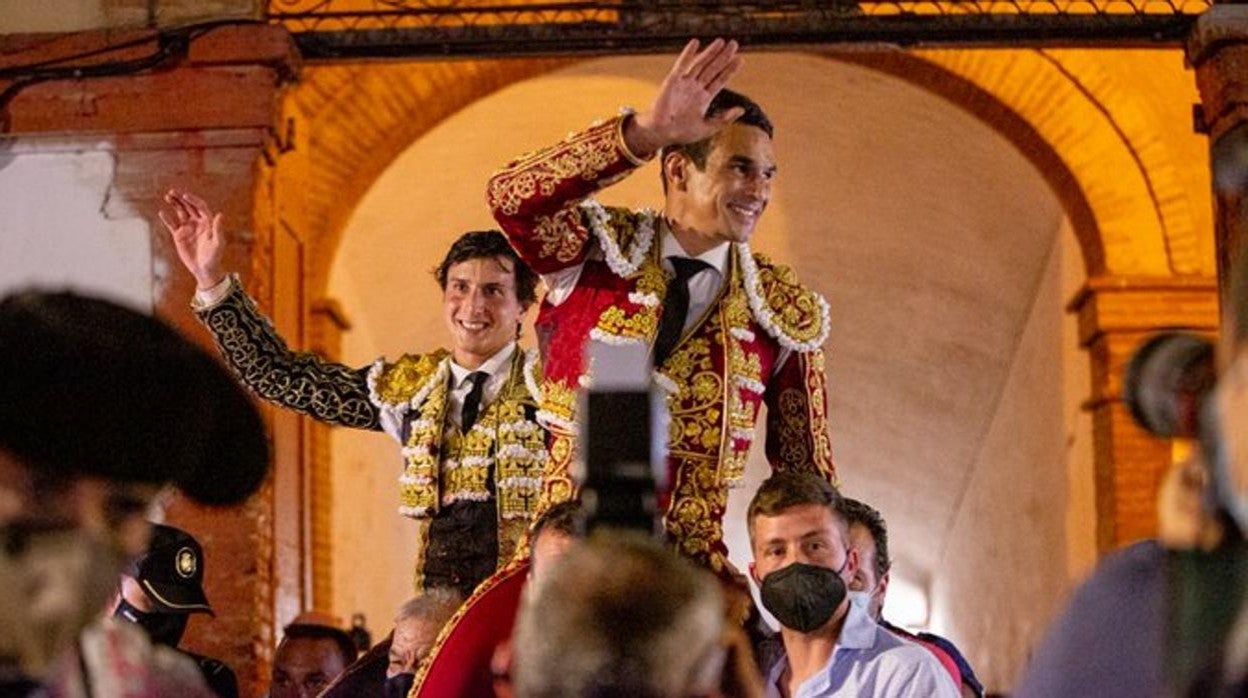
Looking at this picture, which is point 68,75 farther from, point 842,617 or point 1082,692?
point 1082,692

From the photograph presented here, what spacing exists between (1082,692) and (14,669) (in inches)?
34.6

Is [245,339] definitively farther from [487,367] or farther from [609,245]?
[609,245]

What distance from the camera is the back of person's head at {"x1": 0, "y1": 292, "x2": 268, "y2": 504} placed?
1.76 m

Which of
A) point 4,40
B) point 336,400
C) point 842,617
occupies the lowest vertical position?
point 842,617

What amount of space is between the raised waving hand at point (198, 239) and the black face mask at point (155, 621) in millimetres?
796

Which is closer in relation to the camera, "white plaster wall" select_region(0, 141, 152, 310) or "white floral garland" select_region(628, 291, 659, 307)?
"white floral garland" select_region(628, 291, 659, 307)

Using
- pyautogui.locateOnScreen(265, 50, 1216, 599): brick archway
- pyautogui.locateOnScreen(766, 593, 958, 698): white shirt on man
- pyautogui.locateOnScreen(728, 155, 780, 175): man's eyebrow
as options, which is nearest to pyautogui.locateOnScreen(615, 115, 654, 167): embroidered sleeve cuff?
pyautogui.locateOnScreen(728, 155, 780, 175): man's eyebrow

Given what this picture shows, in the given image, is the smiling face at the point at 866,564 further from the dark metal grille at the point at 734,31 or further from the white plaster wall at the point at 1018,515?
the white plaster wall at the point at 1018,515

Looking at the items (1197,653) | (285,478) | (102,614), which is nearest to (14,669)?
(102,614)

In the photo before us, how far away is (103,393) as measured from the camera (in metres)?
1.79

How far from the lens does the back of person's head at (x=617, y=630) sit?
1.77 meters

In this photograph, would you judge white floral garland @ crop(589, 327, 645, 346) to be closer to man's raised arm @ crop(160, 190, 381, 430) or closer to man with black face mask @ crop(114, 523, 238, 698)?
man's raised arm @ crop(160, 190, 381, 430)

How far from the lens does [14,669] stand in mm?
1744

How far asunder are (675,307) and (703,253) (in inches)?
4.8
